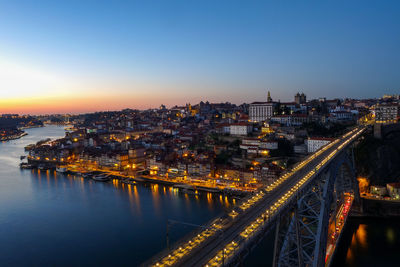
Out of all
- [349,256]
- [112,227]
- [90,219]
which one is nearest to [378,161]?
[349,256]

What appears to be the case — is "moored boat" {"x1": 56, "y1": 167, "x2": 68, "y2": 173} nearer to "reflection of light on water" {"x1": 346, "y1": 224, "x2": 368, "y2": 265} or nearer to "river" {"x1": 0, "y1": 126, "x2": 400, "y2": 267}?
"river" {"x1": 0, "y1": 126, "x2": 400, "y2": 267}

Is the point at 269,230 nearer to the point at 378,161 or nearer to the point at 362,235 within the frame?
the point at 362,235

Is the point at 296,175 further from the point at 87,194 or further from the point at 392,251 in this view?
the point at 87,194

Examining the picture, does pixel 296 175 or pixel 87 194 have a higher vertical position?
pixel 296 175

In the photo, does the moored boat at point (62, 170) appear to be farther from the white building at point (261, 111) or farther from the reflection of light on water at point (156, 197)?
the white building at point (261, 111)

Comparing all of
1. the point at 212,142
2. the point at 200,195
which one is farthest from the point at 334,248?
the point at 212,142

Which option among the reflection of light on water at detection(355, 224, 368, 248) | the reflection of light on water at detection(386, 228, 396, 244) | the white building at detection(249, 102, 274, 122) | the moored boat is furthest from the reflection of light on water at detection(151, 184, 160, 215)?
the white building at detection(249, 102, 274, 122)
